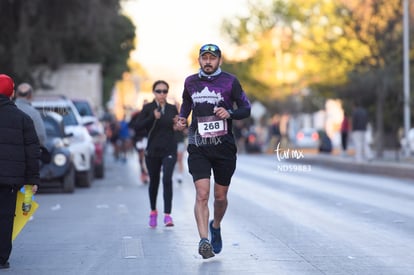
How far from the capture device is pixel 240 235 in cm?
1123

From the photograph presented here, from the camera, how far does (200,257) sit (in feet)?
30.4

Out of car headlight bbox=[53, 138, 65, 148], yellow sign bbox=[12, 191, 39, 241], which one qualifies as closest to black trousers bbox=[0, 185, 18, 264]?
yellow sign bbox=[12, 191, 39, 241]

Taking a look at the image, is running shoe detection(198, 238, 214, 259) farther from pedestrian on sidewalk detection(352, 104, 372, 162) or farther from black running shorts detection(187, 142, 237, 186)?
pedestrian on sidewalk detection(352, 104, 372, 162)

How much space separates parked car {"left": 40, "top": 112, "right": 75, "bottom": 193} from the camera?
18.6 metres

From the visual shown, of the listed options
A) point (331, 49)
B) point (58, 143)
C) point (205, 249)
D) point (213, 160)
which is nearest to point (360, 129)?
point (331, 49)

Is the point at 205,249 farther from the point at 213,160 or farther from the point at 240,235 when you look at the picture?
the point at 240,235

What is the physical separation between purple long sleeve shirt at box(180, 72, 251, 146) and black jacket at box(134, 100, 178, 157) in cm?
340

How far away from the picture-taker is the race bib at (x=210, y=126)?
8.99m

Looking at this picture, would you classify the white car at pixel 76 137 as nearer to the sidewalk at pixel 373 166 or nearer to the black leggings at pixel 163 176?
the black leggings at pixel 163 176

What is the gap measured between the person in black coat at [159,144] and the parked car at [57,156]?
6.02 metres

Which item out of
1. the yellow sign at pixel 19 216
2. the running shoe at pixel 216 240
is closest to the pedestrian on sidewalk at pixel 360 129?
the running shoe at pixel 216 240

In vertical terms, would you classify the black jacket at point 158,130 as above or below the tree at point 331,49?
below

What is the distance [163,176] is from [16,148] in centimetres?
376

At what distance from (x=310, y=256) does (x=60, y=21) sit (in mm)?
28260
